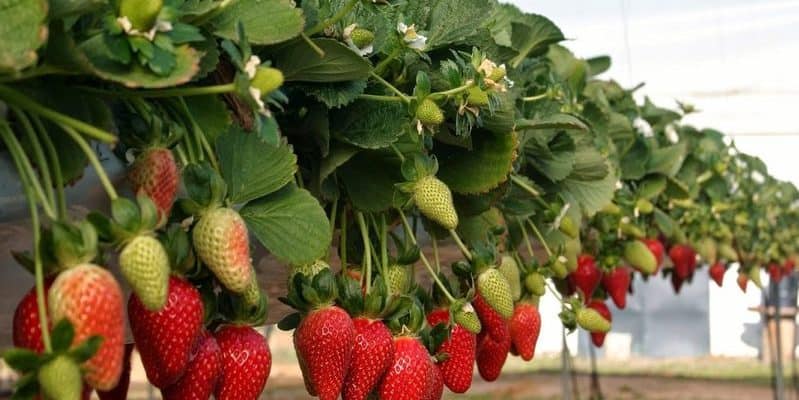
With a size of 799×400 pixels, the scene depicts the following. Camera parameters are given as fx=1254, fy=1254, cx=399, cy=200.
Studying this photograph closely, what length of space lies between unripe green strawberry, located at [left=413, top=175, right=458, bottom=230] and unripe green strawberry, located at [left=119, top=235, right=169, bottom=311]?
36 centimetres

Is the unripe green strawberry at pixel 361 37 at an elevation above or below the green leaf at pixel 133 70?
below

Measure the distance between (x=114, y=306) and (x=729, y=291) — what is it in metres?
9.97

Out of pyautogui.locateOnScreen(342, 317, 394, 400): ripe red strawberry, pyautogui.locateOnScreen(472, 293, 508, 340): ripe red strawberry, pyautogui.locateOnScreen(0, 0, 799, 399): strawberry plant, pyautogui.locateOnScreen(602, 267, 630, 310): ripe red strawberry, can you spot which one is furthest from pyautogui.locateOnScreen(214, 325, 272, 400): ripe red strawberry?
pyautogui.locateOnScreen(602, 267, 630, 310): ripe red strawberry

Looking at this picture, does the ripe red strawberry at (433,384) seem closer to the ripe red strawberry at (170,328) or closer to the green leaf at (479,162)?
the green leaf at (479,162)

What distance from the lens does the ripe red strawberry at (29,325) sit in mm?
569

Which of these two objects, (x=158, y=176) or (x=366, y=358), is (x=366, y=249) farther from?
(x=158, y=176)

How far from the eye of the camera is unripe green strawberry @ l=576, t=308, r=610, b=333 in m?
1.41

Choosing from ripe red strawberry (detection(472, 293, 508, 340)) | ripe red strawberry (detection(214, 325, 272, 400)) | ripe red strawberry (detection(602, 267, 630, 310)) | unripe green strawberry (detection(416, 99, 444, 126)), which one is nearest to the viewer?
ripe red strawberry (detection(214, 325, 272, 400))

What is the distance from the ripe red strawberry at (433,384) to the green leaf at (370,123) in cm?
17

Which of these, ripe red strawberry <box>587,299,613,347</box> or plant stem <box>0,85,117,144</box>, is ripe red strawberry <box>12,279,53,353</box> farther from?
ripe red strawberry <box>587,299,613,347</box>

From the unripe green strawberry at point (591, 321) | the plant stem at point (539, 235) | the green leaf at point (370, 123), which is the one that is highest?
the green leaf at point (370, 123)

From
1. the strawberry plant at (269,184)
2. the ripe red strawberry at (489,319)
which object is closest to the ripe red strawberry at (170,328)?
the strawberry plant at (269,184)

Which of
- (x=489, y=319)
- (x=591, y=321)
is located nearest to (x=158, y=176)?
(x=489, y=319)

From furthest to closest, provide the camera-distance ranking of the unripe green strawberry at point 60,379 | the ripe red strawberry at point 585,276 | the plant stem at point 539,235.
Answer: the ripe red strawberry at point 585,276 → the plant stem at point 539,235 → the unripe green strawberry at point 60,379
